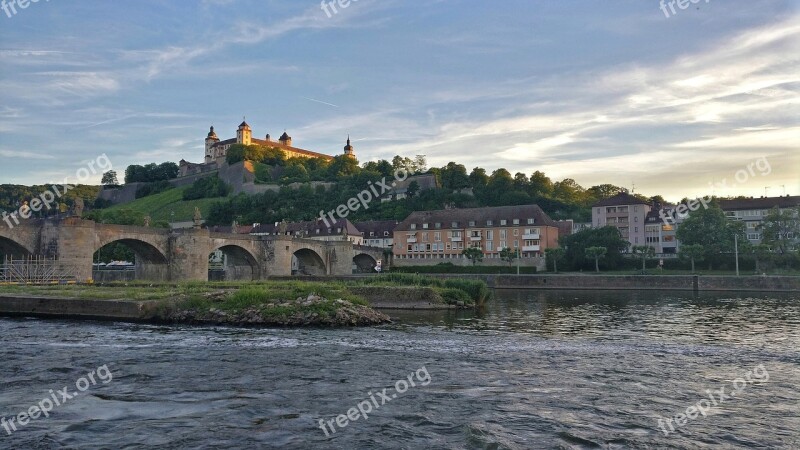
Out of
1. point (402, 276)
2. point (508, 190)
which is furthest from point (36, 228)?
point (508, 190)

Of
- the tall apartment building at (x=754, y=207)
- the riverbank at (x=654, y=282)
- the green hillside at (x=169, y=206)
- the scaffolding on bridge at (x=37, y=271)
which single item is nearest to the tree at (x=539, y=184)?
the tall apartment building at (x=754, y=207)

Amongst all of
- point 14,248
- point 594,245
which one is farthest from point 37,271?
point 594,245

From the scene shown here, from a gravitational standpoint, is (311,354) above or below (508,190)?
below

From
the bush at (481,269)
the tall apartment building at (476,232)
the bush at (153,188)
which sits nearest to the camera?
the bush at (481,269)

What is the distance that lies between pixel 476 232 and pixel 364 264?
20.2 meters

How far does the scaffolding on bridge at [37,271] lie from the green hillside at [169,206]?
109 meters

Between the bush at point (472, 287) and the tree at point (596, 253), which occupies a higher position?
the tree at point (596, 253)

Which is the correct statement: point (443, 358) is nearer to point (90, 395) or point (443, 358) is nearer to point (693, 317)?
point (90, 395)

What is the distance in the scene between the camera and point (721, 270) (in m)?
79.6

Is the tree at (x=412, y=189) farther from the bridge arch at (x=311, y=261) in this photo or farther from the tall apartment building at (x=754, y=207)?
the tall apartment building at (x=754, y=207)

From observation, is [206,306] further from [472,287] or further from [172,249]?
[172,249]

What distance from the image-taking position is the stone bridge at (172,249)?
149 feet

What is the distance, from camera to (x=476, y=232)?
10400 centimetres

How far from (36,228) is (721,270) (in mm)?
78451
